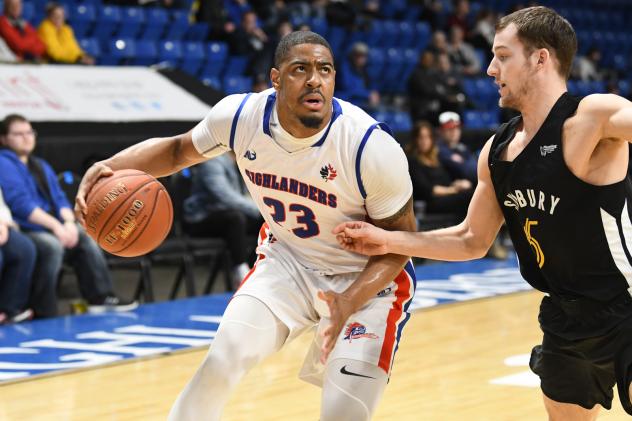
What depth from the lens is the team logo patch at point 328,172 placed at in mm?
4055

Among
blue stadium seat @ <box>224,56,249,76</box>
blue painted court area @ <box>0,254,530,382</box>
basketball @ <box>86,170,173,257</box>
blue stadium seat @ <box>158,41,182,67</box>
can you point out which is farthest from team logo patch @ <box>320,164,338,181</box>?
blue stadium seat @ <box>224,56,249,76</box>

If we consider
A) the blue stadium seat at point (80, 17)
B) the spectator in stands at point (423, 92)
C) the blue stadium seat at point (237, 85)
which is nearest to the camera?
the blue stadium seat at point (80, 17)

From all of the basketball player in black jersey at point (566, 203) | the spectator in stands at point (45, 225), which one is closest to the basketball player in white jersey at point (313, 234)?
the basketball player in black jersey at point (566, 203)

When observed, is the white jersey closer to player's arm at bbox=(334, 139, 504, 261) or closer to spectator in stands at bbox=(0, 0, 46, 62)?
player's arm at bbox=(334, 139, 504, 261)

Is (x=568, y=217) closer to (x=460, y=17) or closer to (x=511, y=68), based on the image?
(x=511, y=68)

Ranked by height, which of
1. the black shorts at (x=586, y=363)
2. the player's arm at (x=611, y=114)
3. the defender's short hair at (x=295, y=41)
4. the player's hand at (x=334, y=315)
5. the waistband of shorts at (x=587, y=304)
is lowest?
the black shorts at (x=586, y=363)

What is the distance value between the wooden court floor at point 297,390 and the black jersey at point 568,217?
187 centimetres

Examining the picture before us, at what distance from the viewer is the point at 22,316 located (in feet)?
26.7

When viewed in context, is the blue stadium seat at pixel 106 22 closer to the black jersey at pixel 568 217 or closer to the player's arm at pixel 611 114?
the black jersey at pixel 568 217

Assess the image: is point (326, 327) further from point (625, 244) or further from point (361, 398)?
point (625, 244)

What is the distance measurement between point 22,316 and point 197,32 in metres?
7.04

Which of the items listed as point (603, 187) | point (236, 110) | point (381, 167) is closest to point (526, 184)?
point (603, 187)

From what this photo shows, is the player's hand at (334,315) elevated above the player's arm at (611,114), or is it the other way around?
the player's arm at (611,114)

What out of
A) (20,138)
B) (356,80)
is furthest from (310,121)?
(356,80)
